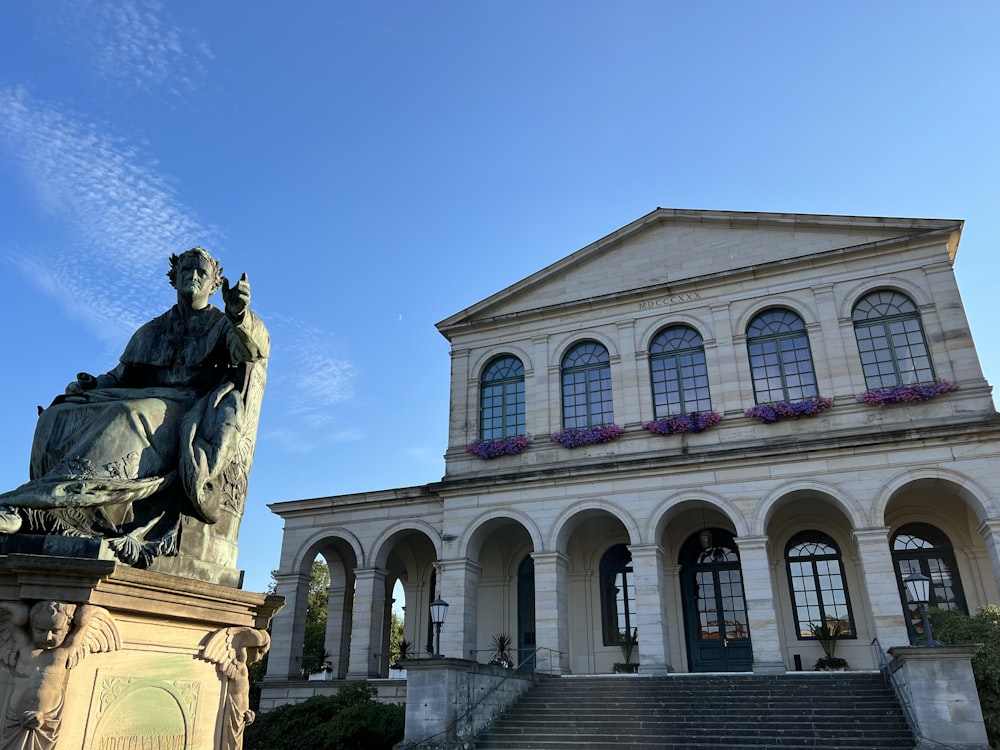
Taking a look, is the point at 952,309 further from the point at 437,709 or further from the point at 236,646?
the point at 236,646

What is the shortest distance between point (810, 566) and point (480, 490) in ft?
30.3

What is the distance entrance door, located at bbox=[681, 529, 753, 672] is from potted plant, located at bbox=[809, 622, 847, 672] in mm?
1778

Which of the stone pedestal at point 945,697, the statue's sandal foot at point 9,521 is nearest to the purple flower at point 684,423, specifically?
the stone pedestal at point 945,697

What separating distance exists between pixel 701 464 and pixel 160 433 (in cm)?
1715

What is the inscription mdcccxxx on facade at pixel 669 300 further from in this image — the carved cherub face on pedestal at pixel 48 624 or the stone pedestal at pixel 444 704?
the carved cherub face on pedestal at pixel 48 624

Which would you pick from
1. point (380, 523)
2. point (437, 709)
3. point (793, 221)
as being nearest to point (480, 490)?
point (380, 523)

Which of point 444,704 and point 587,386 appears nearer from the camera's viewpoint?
point 444,704

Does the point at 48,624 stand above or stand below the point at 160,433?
below

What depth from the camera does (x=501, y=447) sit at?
2208 centimetres

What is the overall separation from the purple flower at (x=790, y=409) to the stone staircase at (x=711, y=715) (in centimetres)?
634

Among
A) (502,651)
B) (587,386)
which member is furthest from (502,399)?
(502,651)

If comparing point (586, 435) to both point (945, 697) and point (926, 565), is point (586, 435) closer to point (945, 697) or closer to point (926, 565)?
point (926, 565)

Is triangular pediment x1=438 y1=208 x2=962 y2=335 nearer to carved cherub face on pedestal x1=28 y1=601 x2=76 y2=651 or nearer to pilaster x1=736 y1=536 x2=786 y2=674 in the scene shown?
pilaster x1=736 y1=536 x2=786 y2=674

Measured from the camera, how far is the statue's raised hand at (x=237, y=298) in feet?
13.0
